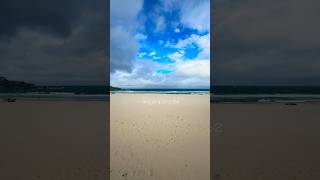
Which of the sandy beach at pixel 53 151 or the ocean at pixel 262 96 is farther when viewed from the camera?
the ocean at pixel 262 96

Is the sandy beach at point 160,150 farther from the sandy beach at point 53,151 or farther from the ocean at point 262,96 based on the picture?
the ocean at point 262,96

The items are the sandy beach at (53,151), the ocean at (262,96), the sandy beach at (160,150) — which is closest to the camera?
the sandy beach at (53,151)

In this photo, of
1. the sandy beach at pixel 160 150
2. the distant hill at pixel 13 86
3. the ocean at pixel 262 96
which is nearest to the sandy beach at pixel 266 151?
the sandy beach at pixel 160 150

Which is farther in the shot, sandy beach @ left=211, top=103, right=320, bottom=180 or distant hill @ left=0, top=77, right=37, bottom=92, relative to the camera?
distant hill @ left=0, top=77, right=37, bottom=92

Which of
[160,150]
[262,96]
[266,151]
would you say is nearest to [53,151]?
[160,150]

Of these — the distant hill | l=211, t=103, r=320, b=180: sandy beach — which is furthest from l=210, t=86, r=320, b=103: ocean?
the distant hill

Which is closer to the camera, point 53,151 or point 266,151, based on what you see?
point 53,151

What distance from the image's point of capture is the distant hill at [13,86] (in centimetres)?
3705

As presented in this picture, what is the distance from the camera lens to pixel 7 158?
7637 mm

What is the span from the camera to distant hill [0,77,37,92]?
37.1m

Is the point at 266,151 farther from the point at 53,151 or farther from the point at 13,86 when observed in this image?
the point at 13,86

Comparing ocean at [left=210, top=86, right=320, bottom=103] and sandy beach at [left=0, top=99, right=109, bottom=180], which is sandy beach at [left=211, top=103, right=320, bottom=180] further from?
ocean at [left=210, top=86, right=320, bottom=103]

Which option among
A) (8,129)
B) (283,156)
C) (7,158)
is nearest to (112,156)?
(7,158)

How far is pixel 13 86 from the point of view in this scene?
126ft
